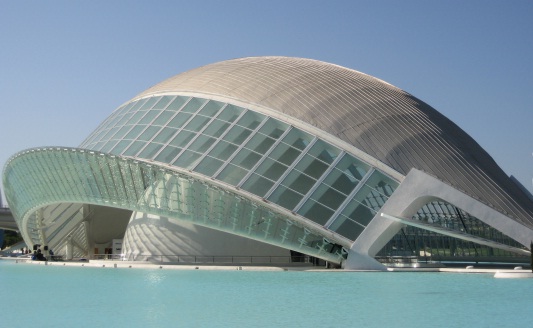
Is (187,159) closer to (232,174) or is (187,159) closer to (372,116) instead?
(232,174)

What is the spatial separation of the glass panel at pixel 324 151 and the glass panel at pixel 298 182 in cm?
126

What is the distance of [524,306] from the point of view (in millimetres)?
16641

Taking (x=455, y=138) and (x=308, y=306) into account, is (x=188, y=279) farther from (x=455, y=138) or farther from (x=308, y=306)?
(x=455, y=138)

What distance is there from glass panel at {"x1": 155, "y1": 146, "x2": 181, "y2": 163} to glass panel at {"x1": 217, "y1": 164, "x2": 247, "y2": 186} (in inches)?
123

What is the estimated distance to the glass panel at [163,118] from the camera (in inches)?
1537

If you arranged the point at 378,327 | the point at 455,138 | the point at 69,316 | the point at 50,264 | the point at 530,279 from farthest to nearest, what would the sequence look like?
the point at 50,264 → the point at 455,138 → the point at 530,279 → the point at 69,316 → the point at 378,327

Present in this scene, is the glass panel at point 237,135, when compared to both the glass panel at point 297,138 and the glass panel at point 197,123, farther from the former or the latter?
the glass panel at point 297,138

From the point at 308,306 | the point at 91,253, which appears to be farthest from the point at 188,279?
the point at 91,253

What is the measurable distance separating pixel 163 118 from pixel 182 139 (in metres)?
3.12

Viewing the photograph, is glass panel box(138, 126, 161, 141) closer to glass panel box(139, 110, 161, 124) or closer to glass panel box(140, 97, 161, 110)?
glass panel box(139, 110, 161, 124)

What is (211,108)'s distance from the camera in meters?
38.2

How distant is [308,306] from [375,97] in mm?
22304

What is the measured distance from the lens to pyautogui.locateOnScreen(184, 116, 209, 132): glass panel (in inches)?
1465

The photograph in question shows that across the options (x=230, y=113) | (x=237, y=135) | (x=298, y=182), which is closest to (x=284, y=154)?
(x=298, y=182)
